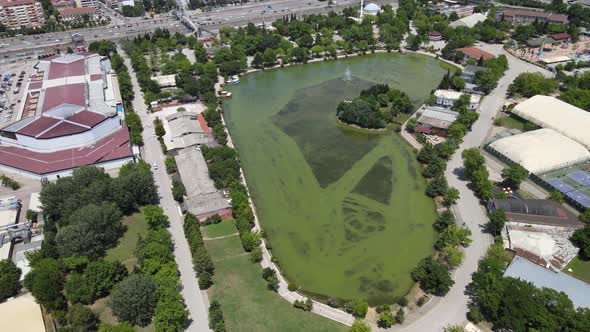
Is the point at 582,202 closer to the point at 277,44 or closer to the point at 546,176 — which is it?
the point at 546,176

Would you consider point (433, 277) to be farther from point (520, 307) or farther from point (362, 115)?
point (362, 115)

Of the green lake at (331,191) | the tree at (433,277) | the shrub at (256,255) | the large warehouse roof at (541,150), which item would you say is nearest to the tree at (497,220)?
the green lake at (331,191)

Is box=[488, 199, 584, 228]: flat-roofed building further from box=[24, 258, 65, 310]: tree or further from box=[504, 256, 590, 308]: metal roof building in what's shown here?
box=[24, 258, 65, 310]: tree

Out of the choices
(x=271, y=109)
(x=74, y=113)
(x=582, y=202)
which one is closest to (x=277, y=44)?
(x=271, y=109)

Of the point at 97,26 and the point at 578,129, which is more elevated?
the point at 97,26

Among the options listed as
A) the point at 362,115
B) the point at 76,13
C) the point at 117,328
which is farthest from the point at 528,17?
the point at 76,13

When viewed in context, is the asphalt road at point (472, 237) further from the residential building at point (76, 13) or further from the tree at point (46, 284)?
the residential building at point (76, 13)

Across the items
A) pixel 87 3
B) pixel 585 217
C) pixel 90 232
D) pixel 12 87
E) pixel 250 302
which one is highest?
pixel 87 3
